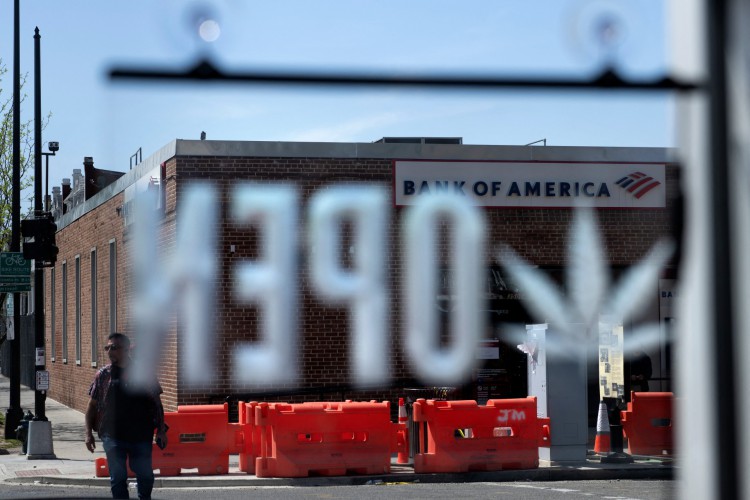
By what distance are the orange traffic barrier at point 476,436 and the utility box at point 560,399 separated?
1.48 feet

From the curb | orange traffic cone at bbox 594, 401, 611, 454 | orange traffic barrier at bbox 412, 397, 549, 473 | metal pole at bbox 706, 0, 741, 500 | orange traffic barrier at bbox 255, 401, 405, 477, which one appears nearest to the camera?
metal pole at bbox 706, 0, 741, 500

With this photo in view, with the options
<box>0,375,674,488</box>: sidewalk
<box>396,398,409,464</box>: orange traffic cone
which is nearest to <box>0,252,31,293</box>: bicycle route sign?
<box>0,375,674,488</box>: sidewalk

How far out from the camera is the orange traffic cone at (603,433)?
1688cm

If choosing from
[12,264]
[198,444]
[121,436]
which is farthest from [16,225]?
[121,436]

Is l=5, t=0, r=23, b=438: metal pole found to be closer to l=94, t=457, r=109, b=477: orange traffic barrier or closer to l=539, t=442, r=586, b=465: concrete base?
l=94, t=457, r=109, b=477: orange traffic barrier

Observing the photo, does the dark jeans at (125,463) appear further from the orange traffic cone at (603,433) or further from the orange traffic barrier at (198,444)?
the orange traffic cone at (603,433)

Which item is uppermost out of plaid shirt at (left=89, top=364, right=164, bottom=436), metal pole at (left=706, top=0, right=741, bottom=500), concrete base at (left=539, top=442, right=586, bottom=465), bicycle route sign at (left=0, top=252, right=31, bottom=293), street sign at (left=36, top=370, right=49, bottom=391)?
bicycle route sign at (left=0, top=252, right=31, bottom=293)

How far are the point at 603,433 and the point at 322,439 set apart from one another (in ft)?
14.2

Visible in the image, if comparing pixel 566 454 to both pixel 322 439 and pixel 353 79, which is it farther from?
pixel 353 79

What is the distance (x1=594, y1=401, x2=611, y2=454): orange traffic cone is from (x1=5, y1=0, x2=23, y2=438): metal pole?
935 cm

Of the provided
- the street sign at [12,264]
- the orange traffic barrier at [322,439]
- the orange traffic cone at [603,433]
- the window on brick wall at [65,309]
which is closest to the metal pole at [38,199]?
the street sign at [12,264]

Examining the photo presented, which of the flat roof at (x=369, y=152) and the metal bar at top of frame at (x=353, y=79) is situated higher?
the flat roof at (x=369, y=152)

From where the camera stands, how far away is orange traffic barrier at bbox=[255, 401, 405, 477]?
1509 centimetres

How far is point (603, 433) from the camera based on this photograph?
17016 mm
